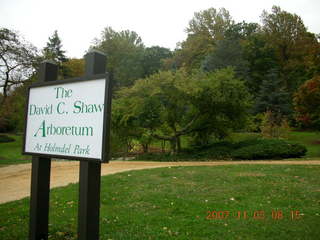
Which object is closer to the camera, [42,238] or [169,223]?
[42,238]

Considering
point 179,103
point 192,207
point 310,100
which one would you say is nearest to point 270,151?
point 179,103

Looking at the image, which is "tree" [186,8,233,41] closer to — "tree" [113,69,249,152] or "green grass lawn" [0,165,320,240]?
"tree" [113,69,249,152]

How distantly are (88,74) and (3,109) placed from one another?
22.1 m

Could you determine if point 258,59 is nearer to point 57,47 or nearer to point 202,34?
point 202,34

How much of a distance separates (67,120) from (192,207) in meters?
3.33

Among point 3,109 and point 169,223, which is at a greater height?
point 3,109

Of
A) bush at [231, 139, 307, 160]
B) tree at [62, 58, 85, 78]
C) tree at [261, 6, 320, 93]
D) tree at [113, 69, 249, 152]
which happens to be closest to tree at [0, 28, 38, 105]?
tree at [113, 69, 249, 152]

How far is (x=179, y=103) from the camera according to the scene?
16953mm

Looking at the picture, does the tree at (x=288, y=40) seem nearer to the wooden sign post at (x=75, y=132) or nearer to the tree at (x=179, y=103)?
the tree at (x=179, y=103)

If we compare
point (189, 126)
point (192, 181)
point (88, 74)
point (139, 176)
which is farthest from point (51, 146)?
point (189, 126)

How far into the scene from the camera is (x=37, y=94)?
3711 millimetres

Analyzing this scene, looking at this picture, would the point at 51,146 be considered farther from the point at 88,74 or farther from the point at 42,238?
the point at 42,238
